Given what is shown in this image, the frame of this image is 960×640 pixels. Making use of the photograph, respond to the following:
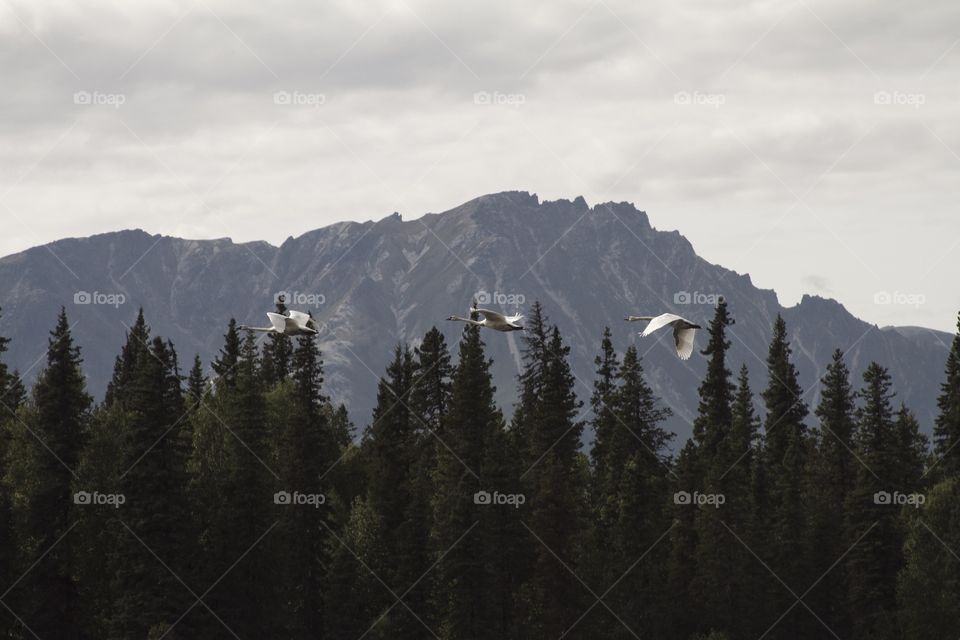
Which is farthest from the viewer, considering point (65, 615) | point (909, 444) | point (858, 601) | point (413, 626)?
point (909, 444)

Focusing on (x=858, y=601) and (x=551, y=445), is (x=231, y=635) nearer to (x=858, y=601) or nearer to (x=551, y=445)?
(x=551, y=445)

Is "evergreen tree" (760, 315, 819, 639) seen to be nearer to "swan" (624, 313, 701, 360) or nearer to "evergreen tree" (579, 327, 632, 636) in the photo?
"evergreen tree" (579, 327, 632, 636)

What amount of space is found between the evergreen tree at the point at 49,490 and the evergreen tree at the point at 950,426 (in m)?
54.0

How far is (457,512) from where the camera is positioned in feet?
260

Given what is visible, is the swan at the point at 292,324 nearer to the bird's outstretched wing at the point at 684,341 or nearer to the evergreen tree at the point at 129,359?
the bird's outstretched wing at the point at 684,341

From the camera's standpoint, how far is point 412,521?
79688mm

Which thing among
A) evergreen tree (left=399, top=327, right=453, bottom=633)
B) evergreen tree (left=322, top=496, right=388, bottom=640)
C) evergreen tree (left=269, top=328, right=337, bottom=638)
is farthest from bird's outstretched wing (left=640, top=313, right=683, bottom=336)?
evergreen tree (left=269, top=328, right=337, bottom=638)

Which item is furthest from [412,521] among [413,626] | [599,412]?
[599,412]

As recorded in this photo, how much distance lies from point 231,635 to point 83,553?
9242mm
